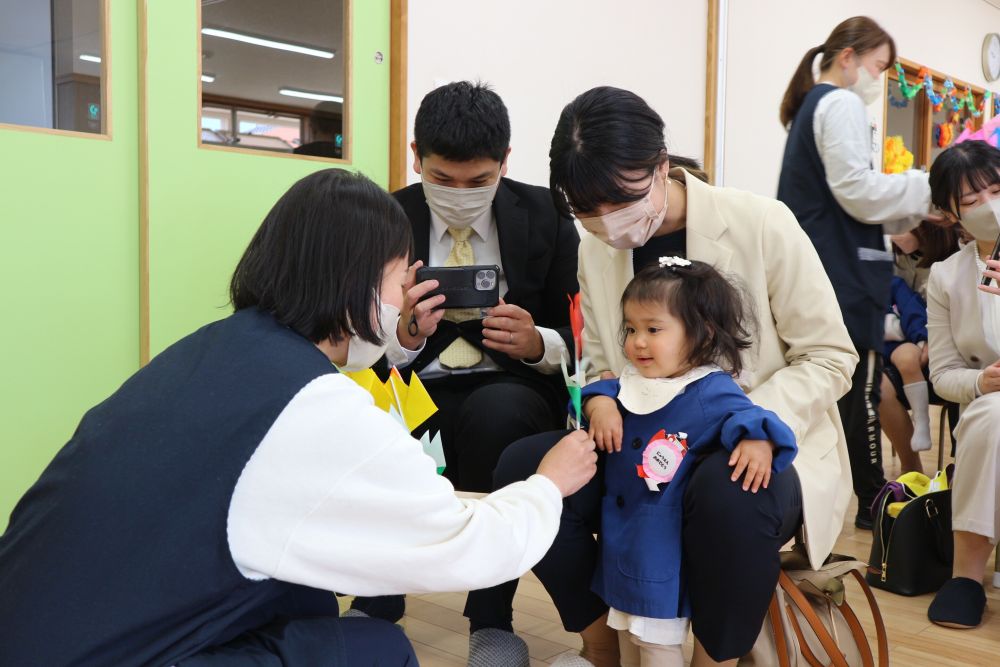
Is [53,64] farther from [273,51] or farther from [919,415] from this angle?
[919,415]

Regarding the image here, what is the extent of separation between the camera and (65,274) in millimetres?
2207

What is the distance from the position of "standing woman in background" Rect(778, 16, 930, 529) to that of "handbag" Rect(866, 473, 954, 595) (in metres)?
0.44

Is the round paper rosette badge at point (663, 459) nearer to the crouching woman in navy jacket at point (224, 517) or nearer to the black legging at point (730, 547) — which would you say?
the black legging at point (730, 547)

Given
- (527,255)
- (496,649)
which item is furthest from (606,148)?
(496,649)

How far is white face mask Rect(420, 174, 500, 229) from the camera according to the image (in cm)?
191

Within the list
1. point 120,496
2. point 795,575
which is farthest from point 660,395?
point 120,496

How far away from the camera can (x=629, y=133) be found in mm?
1502

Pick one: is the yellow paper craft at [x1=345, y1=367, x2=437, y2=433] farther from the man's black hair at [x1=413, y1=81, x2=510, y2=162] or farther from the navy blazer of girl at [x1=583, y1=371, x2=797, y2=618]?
the man's black hair at [x1=413, y1=81, x2=510, y2=162]

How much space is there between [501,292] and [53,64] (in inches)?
49.2

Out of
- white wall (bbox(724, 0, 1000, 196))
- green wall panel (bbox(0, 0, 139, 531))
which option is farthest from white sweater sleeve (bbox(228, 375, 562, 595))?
white wall (bbox(724, 0, 1000, 196))

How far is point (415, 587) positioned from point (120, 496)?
1.07ft

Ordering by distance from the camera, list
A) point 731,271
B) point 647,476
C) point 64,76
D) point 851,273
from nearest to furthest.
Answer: point 647,476
point 731,271
point 64,76
point 851,273

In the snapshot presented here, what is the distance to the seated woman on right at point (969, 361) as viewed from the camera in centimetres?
197

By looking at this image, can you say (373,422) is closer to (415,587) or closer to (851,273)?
(415,587)
